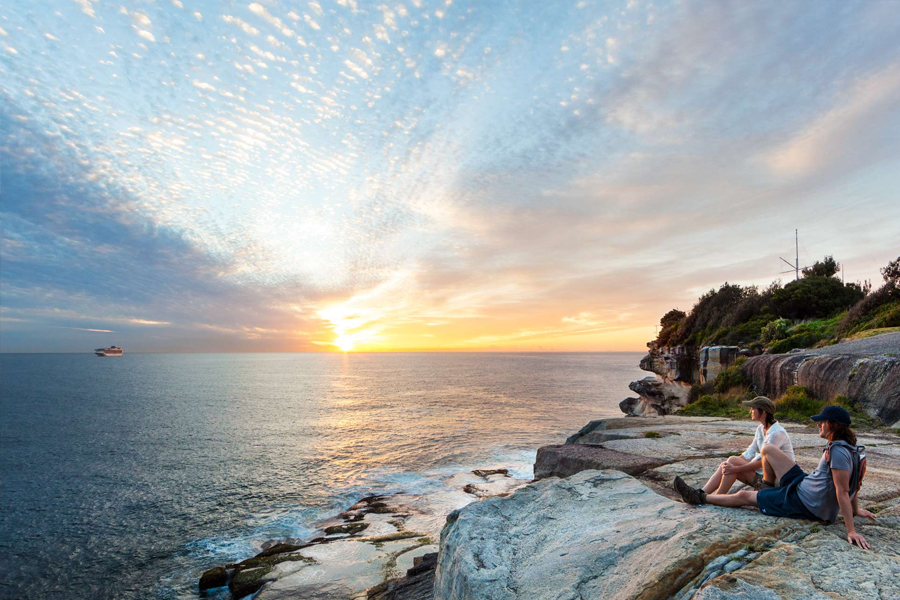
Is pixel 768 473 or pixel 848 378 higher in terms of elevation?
pixel 848 378

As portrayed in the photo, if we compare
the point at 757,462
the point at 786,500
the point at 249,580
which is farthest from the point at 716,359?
the point at 249,580

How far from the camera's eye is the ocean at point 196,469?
15.6 m

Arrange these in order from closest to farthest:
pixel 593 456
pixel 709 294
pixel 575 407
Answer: pixel 593 456
pixel 709 294
pixel 575 407

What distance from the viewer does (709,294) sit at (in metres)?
43.8

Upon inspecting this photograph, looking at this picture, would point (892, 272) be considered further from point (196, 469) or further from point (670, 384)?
point (196, 469)

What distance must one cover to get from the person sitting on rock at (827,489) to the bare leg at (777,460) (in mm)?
74

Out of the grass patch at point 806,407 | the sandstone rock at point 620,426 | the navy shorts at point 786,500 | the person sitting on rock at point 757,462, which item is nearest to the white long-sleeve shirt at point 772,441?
the person sitting on rock at point 757,462

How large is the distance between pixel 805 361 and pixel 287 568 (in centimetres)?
2055

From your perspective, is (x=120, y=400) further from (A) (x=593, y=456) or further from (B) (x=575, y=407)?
(A) (x=593, y=456)

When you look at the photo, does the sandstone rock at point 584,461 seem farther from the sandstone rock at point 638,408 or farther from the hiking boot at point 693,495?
the sandstone rock at point 638,408

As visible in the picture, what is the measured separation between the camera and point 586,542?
217 inches

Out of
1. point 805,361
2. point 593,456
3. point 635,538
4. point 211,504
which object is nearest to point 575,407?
point 805,361

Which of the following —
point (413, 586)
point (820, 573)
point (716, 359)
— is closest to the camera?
point (820, 573)

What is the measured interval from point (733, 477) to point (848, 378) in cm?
1339
